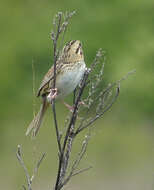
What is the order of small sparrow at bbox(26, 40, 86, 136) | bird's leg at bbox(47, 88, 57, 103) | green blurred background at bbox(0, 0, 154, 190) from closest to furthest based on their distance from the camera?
bird's leg at bbox(47, 88, 57, 103), small sparrow at bbox(26, 40, 86, 136), green blurred background at bbox(0, 0, 154, 190)

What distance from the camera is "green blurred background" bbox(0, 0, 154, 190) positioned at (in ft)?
33.1

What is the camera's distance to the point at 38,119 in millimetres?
4738

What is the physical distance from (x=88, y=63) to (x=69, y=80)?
20.8ft

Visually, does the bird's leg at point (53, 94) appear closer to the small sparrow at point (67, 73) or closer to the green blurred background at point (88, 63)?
the small sparrow at point (67, 73)

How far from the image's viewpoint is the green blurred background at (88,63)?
10086 mm

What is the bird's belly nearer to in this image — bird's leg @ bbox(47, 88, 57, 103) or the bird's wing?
the bird's wing

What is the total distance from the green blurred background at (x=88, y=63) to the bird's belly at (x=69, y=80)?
15.1 ft

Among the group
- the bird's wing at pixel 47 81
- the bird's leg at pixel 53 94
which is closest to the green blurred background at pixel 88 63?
the bird's wing at pixel 47 81

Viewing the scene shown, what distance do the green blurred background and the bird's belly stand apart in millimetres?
4617

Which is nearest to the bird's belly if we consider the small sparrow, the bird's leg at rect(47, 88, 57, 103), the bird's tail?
the small sparrow

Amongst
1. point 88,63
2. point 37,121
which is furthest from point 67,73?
point 88,63

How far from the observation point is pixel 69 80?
184 inches

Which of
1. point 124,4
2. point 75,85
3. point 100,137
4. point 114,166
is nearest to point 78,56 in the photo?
point 75,85

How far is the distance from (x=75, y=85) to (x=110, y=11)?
7106 mm
